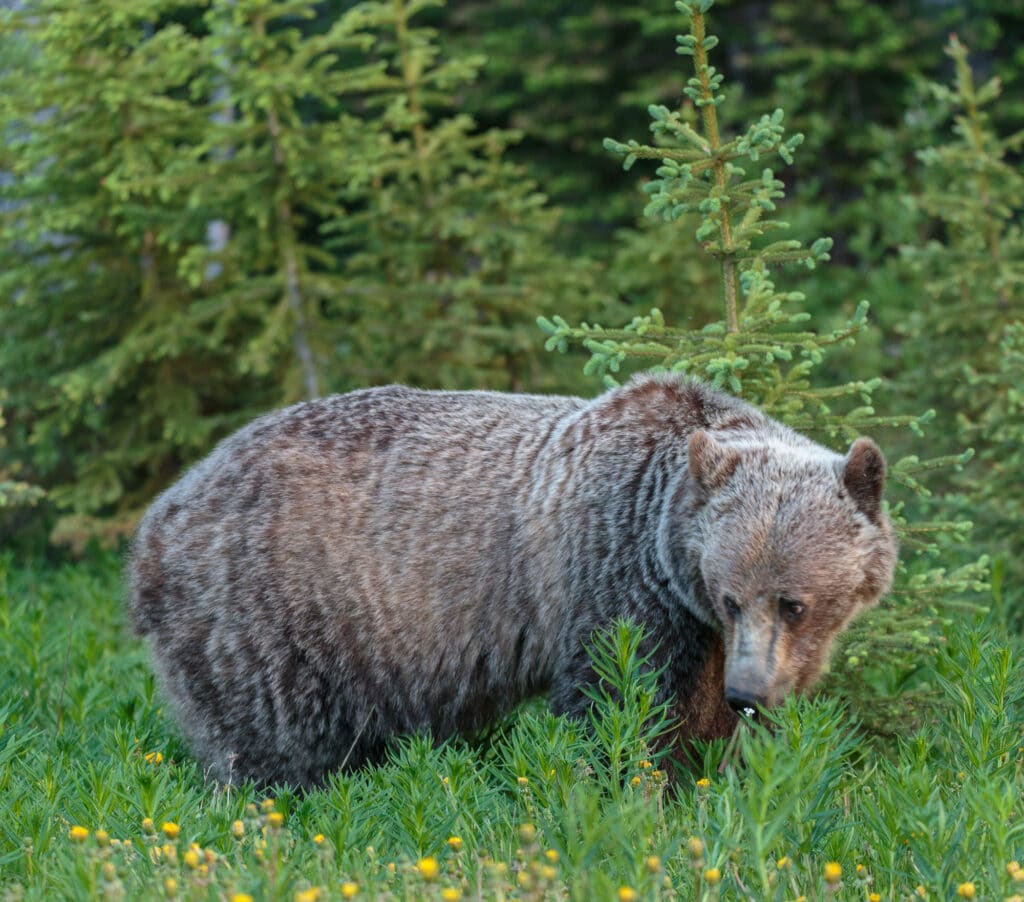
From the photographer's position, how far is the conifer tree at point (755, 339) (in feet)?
17.2

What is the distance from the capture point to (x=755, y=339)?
5445mm

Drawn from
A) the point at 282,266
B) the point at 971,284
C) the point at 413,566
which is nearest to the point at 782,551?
the point at 413,566

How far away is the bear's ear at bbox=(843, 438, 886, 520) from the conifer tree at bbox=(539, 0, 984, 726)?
0.79 metres

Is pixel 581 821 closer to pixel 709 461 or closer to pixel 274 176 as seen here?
pixel 709 461

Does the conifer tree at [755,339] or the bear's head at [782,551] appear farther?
the conifer tree at [755,339]

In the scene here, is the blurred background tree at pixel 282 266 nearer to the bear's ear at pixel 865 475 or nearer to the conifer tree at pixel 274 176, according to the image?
the conifer tree at pixel 274 176

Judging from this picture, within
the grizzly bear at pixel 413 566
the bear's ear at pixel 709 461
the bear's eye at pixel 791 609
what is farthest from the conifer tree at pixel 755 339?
the bear's eye at pixel 791 609

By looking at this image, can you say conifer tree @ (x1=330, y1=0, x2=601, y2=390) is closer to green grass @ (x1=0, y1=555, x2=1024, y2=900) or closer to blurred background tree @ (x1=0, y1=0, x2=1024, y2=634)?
blurred background tree @ (x1=0, y1=0, x2=1024, y2=634)

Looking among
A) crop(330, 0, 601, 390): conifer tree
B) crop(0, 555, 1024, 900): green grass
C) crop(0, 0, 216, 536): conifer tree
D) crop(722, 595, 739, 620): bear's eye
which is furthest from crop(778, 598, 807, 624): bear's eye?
crop(0, 0, 216, 536): conifer tree

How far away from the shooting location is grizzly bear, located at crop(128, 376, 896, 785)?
4891mm

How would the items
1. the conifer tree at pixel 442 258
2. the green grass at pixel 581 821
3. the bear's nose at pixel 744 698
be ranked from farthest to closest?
1. the conifer tree at pixel 442 258
2. the bear's nose at pixel 744 698
3. the green grass at pixel 581 821

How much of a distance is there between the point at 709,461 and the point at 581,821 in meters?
1.44

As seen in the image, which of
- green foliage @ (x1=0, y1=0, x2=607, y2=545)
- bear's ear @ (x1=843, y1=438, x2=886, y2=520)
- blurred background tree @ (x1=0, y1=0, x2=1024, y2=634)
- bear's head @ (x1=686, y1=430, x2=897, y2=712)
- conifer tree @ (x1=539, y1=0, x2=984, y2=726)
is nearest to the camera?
bear's head @ (x1=686, y1=430, x2=897, y2=712)

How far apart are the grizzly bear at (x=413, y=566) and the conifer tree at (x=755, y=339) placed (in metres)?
0.33
